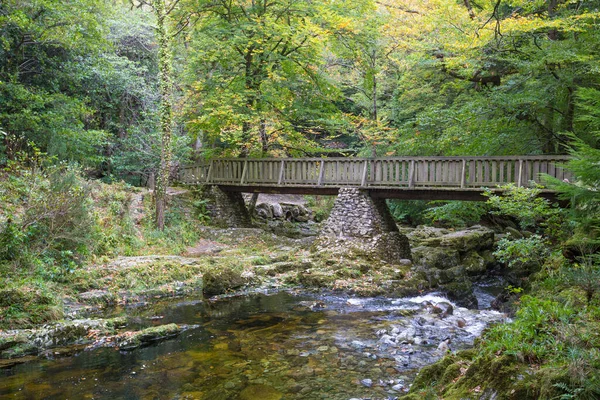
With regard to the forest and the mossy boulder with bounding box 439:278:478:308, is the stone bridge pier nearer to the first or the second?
the forest

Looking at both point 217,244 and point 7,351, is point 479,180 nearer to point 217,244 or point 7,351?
point 217,244

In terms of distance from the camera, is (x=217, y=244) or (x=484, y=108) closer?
(x=484, y=108)

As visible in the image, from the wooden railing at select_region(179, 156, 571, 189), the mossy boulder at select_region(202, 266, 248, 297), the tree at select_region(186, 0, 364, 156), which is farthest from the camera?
the tree at select_region(186, 0, 364, 156)

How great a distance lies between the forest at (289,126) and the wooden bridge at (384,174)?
37.7 inches

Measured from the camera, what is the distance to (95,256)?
1165 cm

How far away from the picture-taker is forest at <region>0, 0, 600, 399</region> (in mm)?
4969

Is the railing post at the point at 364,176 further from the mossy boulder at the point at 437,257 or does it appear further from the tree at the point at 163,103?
the tree at the point at 163,103

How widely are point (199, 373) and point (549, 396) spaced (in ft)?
14.9

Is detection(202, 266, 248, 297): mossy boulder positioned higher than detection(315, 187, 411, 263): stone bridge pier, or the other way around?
detection(315, 187, 411, 263): stone bridge pier

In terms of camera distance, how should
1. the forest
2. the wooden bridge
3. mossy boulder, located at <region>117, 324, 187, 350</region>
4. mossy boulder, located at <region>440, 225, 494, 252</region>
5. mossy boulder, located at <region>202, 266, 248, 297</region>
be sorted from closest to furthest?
the forest, mossy boulder, located at <region>117, 324, 187, 350</region>, mossy boulder, located at <region>202, 266, 248, 297</region>, the wooden bridge, mossy boulder, located at <region>440, 225, 494, 252</region>

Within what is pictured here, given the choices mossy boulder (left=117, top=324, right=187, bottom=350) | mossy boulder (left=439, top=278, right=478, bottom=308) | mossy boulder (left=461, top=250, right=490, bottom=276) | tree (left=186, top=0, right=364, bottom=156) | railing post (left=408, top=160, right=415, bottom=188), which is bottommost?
mossy boulder (left=117, top=324, right=187, bottom=350)

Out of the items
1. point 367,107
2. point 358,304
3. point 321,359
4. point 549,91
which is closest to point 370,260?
point 358,304

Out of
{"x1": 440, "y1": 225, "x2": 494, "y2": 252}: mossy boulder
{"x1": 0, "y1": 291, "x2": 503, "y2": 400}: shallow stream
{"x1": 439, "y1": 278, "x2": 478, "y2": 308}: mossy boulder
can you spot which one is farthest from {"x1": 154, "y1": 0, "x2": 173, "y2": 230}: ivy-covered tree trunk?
{"x1": 440, "y1": 225, "x2": 494, "y2": 252}: mossy boulder

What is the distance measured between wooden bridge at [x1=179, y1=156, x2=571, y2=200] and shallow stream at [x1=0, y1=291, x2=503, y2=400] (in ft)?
17.0
